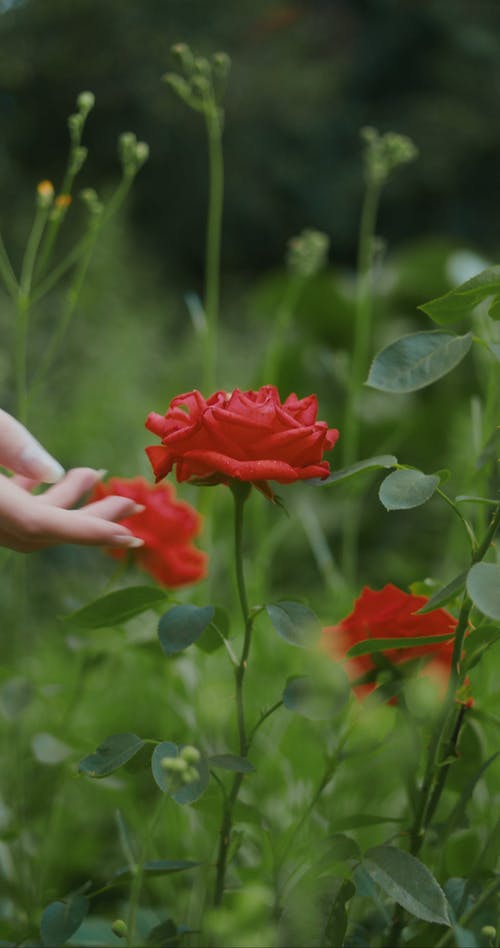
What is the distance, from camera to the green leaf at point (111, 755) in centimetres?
43

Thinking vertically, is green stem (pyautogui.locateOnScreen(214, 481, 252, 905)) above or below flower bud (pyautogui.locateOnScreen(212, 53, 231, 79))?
below

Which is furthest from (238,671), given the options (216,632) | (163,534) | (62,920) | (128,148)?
(128,148)

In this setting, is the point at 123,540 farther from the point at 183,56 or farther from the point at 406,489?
the point at 183,56

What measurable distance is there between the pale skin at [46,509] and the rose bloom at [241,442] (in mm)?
31

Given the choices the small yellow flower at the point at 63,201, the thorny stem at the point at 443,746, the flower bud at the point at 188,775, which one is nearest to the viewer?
the flower bud at the point at 188,775

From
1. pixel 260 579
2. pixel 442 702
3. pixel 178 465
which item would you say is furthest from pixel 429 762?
pixel 260 579

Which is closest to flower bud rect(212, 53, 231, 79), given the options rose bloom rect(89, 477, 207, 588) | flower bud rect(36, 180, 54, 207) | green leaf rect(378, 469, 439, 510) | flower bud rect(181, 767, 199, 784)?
flower bud rect(36, 180, 54, 207)

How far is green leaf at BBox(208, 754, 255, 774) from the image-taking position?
43cm

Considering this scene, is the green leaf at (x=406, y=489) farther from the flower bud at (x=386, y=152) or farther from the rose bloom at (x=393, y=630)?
the flower bud at (x=386, y=152)

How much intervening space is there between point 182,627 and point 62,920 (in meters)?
0.13

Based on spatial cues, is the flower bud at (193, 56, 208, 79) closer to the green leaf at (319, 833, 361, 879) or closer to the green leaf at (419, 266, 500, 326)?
the green leaf at (419, 266, 500, 326)

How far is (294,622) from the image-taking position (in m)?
0.44

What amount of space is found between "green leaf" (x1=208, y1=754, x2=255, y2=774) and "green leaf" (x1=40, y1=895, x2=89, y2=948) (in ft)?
0.28

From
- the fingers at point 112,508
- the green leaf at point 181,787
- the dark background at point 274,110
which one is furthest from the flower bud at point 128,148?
the dark background at point 274,110
